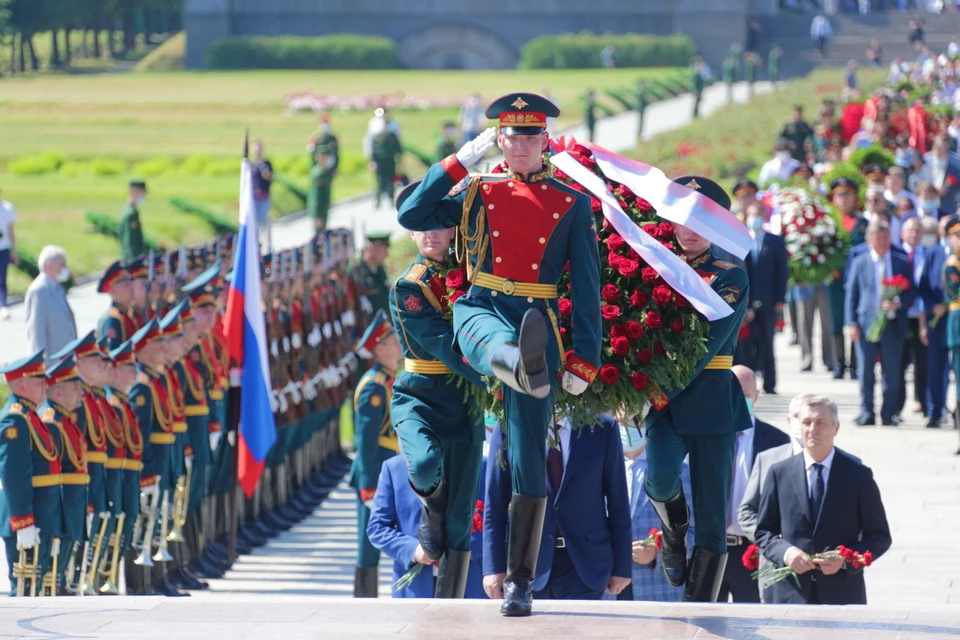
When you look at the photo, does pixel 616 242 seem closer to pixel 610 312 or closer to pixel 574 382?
pixel 610 312

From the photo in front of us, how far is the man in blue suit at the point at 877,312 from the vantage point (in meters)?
15.5

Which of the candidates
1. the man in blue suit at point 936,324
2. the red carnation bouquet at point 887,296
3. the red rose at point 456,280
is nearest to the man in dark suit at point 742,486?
the red rose at point 456,280

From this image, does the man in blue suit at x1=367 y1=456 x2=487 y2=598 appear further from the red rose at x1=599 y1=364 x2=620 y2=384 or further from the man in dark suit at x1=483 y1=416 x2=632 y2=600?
the red rose at x1=599 y1=364 x2=620 y2=384

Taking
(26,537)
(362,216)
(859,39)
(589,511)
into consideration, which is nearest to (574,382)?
(589,511)

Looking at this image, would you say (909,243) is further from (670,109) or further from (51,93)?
(51,93)

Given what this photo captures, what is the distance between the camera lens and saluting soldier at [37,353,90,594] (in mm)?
9938

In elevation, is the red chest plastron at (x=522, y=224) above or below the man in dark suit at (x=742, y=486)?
above

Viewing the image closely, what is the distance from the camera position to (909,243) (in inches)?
619

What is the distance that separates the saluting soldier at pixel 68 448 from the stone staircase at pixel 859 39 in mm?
51350

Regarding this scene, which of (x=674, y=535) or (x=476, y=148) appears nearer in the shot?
(x=476, y=148)

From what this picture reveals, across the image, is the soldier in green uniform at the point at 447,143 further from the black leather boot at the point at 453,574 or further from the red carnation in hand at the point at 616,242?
the red carnation in hand at the point at 616,242

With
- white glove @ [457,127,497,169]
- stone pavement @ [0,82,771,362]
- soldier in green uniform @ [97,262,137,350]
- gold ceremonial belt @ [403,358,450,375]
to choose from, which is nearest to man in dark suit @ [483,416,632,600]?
gold ceremonial belt @ [403,358,450,375]

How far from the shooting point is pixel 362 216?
3400 cm

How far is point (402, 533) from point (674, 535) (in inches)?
61.2
